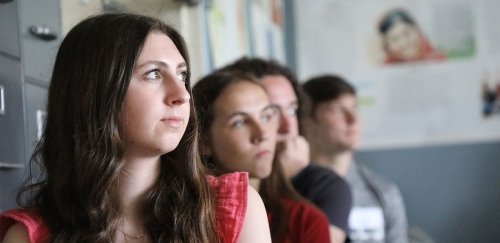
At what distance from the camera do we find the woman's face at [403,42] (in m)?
2.96

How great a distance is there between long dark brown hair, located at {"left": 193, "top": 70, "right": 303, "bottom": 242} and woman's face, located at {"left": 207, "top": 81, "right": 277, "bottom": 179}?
0.04ft

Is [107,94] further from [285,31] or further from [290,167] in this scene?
[285,31]

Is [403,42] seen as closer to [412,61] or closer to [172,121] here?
[412,61]

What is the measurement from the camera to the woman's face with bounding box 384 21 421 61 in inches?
116

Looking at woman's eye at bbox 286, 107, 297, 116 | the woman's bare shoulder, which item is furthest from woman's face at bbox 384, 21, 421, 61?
the woman's bare shoulder

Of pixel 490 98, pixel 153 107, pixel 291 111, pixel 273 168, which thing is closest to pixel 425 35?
pixel 490 98

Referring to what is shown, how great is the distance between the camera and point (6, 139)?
102 cm

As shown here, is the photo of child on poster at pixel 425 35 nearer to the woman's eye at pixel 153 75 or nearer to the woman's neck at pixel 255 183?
the woman's neck at pixel 255 183

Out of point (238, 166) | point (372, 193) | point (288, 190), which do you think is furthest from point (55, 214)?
point (372, 193)

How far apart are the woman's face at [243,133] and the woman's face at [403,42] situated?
1.73 metres

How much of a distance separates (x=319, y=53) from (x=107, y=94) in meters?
2.28

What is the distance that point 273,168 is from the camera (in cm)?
146

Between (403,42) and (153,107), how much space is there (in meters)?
2.26

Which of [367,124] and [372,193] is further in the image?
[367,124]
